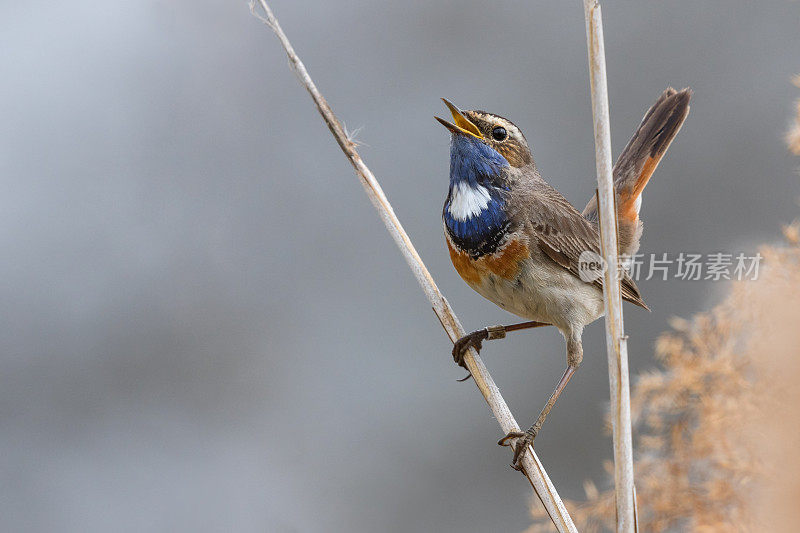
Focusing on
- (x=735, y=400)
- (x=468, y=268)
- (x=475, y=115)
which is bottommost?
(x=735, y=400)

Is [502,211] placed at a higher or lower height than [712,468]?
higher

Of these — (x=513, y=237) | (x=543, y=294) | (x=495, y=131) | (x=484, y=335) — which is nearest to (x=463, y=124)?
(x=495, y=131)

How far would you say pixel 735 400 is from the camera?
159 cm

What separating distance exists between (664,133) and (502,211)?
73 cm

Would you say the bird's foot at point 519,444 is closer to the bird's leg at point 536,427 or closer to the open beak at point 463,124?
the bird's leg at point 536,427

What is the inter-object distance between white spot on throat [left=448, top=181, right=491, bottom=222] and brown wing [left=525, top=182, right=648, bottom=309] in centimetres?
13

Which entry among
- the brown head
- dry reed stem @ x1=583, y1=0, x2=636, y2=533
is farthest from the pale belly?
dry reed stem @ x1=583, y1=0, x2=636, y2=533

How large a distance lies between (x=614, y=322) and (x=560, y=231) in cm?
67

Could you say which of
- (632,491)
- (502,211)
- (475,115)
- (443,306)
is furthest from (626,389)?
(475,115)

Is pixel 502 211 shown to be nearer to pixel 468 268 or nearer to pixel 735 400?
pixel 468 268

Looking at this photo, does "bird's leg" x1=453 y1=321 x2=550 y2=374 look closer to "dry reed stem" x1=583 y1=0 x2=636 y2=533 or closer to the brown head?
the brown head

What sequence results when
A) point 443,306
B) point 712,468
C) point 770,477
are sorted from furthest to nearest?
point 443,306 < point 712,468 < point 770,477

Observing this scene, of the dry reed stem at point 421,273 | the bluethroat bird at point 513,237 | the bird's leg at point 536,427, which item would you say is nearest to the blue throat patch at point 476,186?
the bluethroat bird at point 513,237

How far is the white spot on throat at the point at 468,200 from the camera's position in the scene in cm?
183
